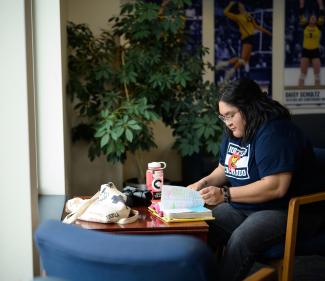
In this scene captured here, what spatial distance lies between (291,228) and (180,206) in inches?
18.3

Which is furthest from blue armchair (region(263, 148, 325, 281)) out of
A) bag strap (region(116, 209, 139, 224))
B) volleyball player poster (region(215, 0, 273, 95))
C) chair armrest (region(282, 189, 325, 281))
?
volleyball player poster (region(215, 0, 273, 95))

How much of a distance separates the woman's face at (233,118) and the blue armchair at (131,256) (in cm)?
125

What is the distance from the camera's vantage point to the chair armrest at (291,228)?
2.07 m

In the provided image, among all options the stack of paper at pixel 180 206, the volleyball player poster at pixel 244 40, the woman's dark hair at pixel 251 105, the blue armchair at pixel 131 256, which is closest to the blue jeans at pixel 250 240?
the stack of paper at pixel 180 206

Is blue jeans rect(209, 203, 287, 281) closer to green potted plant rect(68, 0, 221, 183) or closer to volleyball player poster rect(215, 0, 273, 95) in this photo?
green potted plant rect(68, 0, 221, 183)

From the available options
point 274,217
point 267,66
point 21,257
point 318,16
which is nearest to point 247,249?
point 274,217

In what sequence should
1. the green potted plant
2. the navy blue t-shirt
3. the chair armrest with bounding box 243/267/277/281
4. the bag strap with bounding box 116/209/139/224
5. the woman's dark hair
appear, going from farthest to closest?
the green potted plant, the woman's dark hair, the navy blue t-shirt, the bag strap with bounding box 116/209/139/224, the chair armrest with bounding box 243/267/277/281

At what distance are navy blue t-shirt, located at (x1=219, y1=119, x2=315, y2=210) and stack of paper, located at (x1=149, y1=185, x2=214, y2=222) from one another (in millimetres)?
334

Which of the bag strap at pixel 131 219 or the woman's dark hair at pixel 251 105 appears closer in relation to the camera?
the bag strap at pixel 131 219

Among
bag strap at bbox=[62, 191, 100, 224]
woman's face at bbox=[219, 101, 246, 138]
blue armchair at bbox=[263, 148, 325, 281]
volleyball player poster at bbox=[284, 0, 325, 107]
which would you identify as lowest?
blue armchair at bbox=[263, 148, 325, 281]

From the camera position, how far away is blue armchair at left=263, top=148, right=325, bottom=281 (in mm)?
2080

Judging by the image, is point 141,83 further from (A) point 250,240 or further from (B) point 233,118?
(A) point 250,240

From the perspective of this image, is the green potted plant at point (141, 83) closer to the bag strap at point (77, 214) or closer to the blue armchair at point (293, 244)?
the blue armchair at point (293, 244)

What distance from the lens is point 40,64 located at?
9.43ft
